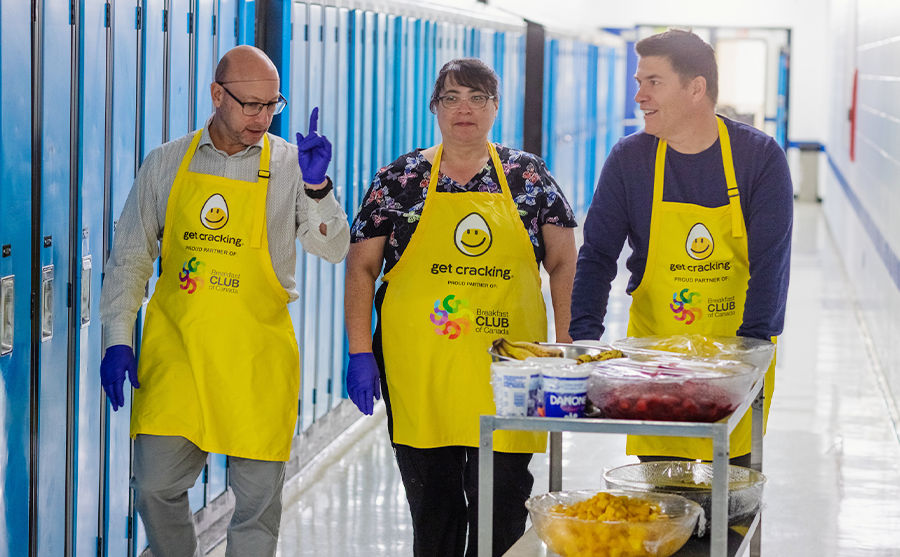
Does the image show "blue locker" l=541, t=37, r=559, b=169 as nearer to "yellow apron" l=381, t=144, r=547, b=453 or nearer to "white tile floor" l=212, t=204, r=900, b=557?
"white tile floor" l=212, t=204, r=900, b=557

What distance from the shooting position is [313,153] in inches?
113

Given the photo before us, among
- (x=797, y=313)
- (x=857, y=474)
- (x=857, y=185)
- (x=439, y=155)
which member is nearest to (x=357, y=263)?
(x=439, y=155)

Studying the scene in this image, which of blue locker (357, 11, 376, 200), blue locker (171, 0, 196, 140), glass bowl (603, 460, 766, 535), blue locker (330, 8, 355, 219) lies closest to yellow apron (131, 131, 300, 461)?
blue locker (171, 0, 196, 140)

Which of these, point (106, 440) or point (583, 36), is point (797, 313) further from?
→ point (106, 440)

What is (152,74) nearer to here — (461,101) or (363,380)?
(461,101)

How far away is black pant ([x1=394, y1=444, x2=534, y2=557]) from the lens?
10.2ft

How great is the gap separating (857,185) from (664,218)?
300 inches

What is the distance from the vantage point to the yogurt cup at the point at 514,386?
7.16ft

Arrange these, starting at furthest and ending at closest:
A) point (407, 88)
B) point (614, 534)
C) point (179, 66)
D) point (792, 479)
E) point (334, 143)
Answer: point (407, 88) → point (334, 143) → point (792, 479) → point (179, 66) → point (614, 534)

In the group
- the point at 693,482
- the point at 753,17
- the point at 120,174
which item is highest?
the point at 753,17

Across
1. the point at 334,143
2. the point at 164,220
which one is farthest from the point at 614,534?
the point at 334,143

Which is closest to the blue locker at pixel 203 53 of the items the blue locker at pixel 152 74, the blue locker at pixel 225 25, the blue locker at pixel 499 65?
the blue locker at pixel 225 25

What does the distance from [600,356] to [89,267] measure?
54.8 inches

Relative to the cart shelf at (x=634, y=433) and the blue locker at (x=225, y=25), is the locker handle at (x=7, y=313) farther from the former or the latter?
the blue locker at (x=225, y=25)
